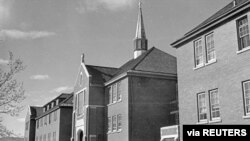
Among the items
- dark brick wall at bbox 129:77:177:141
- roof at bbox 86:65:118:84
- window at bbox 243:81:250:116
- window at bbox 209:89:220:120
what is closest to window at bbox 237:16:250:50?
window at bbox 243:81:250:116

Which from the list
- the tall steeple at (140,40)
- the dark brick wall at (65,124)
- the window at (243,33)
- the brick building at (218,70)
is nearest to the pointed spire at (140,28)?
the tall steeple at (140,40)

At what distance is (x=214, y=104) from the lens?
21.9 m

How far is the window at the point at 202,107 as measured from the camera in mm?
22750

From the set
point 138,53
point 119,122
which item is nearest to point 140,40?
point 138,53

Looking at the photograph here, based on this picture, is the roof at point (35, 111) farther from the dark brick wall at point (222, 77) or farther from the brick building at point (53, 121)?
the dark brick wall at point (222, 77)

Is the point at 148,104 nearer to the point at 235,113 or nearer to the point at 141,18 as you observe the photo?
the point at 235,113

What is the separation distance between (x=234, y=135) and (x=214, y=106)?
1527cm

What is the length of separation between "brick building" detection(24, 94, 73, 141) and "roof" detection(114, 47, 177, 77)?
18.0 m

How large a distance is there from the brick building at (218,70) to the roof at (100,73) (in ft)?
51.6

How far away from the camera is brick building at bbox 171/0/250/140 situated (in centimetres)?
1981

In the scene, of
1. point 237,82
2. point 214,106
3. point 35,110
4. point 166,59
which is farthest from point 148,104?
point 35,110

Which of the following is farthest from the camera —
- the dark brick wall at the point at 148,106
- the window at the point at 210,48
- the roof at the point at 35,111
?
the roof at the point at 35,111

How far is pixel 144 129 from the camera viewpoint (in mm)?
33125

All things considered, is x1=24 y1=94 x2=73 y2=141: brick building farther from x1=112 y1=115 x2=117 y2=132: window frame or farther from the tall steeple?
x1=112 y1=115 x2=117 y2=132: window frame
